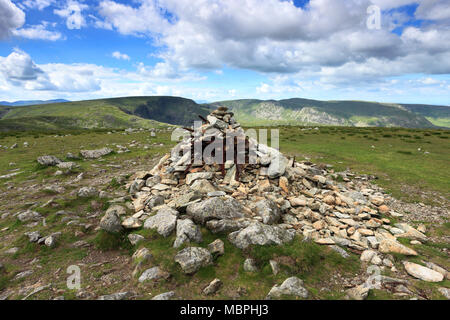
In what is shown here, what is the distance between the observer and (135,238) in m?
9.38

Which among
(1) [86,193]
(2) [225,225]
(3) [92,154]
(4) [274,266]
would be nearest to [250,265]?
(4) [274,266]

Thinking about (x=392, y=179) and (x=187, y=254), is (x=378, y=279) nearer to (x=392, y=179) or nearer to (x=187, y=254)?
(x=187, y=254)

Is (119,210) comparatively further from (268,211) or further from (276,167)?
(276,167)

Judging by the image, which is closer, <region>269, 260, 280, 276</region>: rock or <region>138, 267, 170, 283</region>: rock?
<region>138, 267, 170, 283</region>: rock

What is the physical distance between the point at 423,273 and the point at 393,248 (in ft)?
4.96

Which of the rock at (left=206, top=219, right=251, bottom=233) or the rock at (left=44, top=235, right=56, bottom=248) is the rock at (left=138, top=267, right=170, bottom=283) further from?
the rock at (left=44, top=235, right=56, bottom=248)

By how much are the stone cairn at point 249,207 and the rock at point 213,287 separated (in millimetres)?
936

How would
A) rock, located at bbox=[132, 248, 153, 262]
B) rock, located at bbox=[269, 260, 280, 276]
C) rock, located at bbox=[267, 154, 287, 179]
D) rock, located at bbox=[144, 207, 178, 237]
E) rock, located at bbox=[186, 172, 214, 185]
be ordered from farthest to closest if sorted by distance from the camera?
1. rock, located at bbox=[267, 154, 287, 179]
2. rock, located at bbox=[186, 172, 214, 185]
3. rock, located at bbox=[144, 207, 178, 237]
4. rock, located at bbox=[132, 248, 153, 262]
5. rock, located at bbox=[269, 260, 280, 276]

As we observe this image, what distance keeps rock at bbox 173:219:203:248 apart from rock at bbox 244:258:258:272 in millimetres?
2131

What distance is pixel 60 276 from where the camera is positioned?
25.2 feet

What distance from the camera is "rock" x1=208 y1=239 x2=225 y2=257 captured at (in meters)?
8.23

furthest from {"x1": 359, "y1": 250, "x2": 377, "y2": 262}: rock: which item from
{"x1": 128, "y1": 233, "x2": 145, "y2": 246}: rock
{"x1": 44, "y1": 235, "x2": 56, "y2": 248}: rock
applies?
{"x1": 44, "y1": 235, "x2": 56, "y2": 248}: rock
